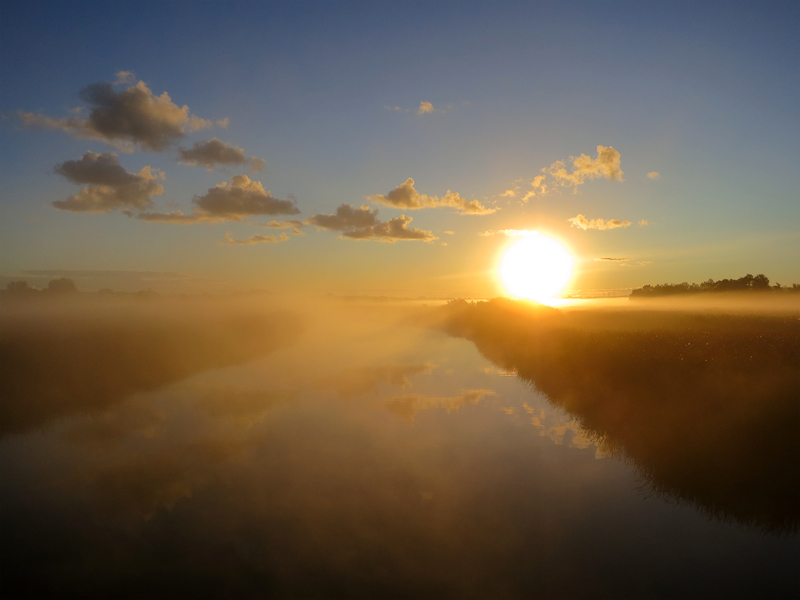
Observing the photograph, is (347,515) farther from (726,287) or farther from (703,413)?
(726,287)

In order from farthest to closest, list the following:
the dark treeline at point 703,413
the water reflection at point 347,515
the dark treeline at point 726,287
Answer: the dark treeline at point 726,287, the dark treeline at point 703,413, the water reflection at point 347,515

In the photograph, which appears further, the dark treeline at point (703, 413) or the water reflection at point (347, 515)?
the dark treeline at point (703, 413)

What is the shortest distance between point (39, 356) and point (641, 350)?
3390 cm

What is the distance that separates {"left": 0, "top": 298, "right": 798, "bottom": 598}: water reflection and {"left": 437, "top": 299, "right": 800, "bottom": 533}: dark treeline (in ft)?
2.89

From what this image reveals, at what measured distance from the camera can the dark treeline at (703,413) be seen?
10.3m

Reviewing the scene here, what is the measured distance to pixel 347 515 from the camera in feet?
32.0

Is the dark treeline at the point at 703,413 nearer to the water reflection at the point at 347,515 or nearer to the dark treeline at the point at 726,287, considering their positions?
the water reflection at the point at 347,515

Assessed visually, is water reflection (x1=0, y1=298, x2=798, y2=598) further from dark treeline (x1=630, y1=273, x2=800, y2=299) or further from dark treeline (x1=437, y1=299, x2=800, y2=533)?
dark treeline (x1=630, y1=273, x2=800, y2=299)

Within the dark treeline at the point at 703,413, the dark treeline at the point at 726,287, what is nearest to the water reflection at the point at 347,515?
the dark treeline at the point at 703,413

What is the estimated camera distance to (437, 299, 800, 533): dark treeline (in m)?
10.3

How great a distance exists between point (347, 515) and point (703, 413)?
10783mm

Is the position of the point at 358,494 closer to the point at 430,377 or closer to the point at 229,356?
the point at 430,377

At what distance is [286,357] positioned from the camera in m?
35.6

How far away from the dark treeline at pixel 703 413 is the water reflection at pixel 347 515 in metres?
0.88
